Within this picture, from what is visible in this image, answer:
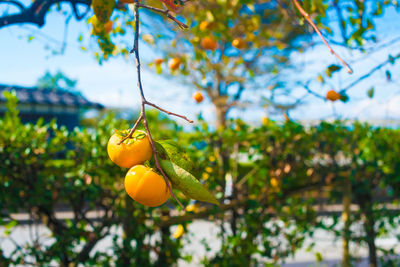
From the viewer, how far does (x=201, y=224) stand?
25.9 ft

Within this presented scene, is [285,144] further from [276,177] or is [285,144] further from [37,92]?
[37,92]

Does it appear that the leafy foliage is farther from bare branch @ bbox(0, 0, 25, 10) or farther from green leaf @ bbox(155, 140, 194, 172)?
green leaf @ bbox(155, 140, 194, 172)

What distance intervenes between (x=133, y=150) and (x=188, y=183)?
0.15 m

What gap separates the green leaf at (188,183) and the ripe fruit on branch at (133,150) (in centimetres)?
7

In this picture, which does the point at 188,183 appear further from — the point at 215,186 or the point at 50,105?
the point at 50,105

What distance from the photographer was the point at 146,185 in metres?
0.76

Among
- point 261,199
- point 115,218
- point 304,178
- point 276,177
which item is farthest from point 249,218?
point 115,218

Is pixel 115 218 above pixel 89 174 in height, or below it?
below

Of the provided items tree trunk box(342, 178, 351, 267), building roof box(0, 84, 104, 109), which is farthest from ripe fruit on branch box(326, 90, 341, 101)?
building roof box(0, 84, 104, 109)

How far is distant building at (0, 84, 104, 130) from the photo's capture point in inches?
449

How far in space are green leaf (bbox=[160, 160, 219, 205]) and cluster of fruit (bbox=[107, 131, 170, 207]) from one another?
0.04 m

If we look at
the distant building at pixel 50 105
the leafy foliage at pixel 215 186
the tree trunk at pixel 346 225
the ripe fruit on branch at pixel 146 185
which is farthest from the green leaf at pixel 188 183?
the distant building at pixel 50 105

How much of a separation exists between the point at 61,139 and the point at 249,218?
1439mm

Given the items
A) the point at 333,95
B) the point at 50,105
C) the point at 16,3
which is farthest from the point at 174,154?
the point at 50,105
